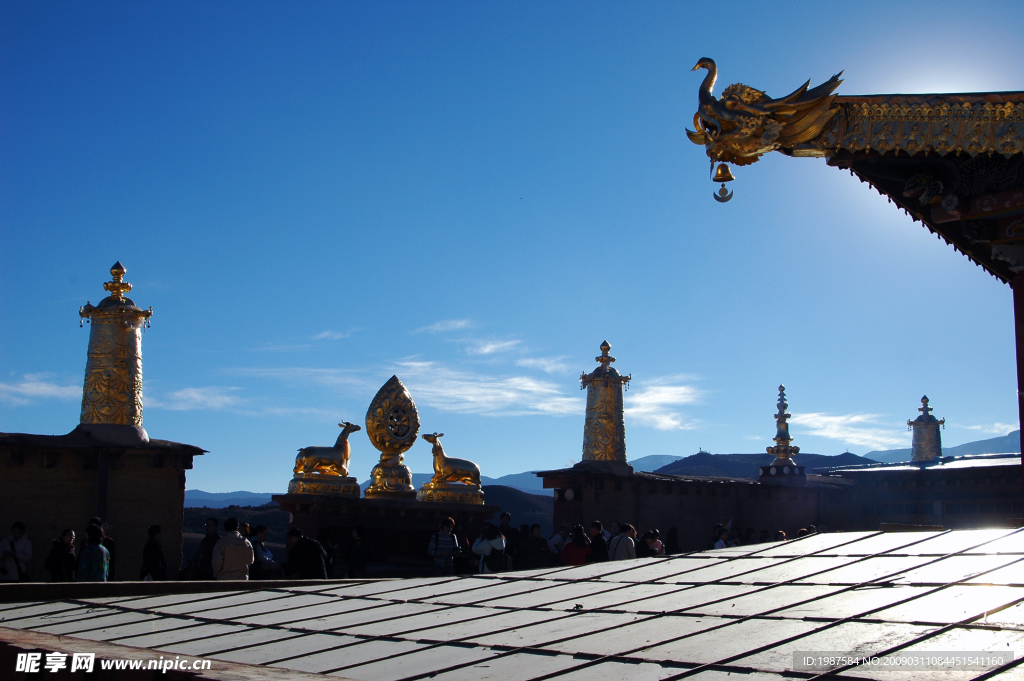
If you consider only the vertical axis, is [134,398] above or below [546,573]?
above

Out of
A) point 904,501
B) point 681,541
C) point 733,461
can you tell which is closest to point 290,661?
point 681,541

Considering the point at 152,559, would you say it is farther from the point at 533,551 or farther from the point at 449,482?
the point at 449,482

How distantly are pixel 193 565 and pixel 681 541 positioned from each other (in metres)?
12.0

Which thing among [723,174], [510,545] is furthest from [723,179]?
[510,545]

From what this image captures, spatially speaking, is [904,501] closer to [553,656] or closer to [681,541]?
[681,541]

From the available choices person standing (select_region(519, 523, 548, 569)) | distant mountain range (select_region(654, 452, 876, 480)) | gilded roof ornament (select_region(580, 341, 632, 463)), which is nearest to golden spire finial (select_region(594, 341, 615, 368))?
gilded roof ornament (select_region(580, 341, 632, 463))

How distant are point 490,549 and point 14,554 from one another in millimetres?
5050

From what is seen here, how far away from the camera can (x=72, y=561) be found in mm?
9422

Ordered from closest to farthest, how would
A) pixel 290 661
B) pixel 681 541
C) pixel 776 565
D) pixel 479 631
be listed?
1. pixel 290 661
2. pixel 479 631
3. pixel 776 565
4. pixel 681 541

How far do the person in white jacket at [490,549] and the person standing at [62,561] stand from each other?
425cm

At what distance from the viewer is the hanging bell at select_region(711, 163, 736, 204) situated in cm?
680

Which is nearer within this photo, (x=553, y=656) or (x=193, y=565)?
(x=553, y=656)

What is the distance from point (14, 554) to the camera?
Answer: 31.9ft

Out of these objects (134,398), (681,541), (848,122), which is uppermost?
(848,122)
